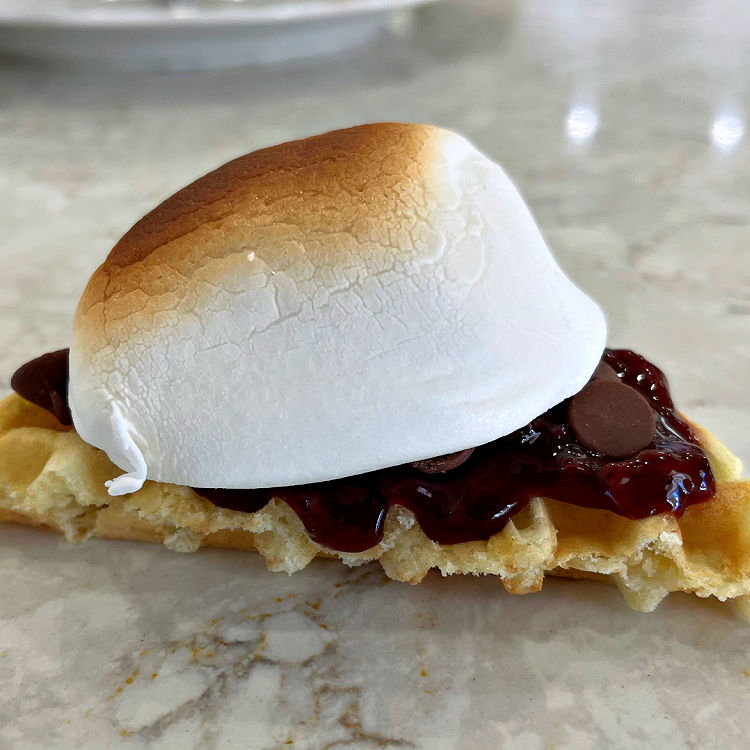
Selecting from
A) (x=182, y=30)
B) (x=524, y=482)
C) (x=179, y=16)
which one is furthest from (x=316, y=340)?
(x=182, y=30)

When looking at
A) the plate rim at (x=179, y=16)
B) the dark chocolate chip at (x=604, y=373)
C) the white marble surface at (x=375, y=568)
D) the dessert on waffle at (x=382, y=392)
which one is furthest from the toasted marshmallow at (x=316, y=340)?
the plate rim at (x=179, y=16)

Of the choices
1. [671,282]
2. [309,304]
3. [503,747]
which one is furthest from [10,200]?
[503,747]

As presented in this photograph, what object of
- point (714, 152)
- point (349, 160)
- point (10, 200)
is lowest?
point (714, 152)

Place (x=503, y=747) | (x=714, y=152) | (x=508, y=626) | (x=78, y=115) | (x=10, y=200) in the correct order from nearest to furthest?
(x=503, y=747), (x=508, y=626), (x=10, y=200), (x=714, y=152), (x=78, y=115)

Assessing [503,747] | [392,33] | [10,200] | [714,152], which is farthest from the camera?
[392,33]

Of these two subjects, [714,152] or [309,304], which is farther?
[714,152]

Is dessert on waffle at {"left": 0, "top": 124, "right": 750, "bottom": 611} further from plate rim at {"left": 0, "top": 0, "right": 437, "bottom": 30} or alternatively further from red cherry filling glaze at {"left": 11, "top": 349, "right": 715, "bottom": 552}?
plate rim at {"left": 0, "top": 0, "right": 437, "bottom": 30}

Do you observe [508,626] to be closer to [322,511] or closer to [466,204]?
[322,511]
